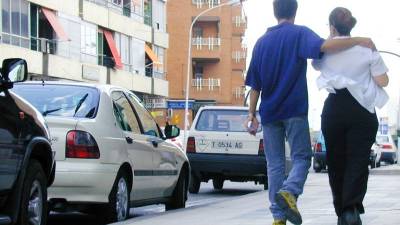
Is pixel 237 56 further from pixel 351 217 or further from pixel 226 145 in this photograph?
pixel 351 217

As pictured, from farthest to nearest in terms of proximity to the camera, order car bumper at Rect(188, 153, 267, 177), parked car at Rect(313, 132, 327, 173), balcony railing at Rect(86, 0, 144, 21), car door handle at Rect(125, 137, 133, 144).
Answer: balcony railing at Rect(86, 0, 144, 21) < parked car at Rect(313, 132, 327, 173) < car bumper at Rect(188, 153, 267, 177) < car door handle at Rect(125, 137, 133, 144)

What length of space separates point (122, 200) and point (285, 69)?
11.6 ft

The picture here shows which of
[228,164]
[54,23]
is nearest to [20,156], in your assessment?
[228,164]

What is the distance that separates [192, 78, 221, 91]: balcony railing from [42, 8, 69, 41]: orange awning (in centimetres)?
3310

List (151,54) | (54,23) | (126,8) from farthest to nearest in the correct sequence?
(151,54) → (126,8) → (54,23)

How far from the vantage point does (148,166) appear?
10547 mm

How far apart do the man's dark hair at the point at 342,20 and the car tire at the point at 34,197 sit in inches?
105

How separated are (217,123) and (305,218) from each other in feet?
27.9

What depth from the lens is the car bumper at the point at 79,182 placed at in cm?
886

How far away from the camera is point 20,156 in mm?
6832

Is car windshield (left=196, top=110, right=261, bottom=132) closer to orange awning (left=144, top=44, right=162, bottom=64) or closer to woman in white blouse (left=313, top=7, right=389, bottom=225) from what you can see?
woman in white blouse (left=313, top=7, right=389, bottom=225)

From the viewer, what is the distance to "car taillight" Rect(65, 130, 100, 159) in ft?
29.4

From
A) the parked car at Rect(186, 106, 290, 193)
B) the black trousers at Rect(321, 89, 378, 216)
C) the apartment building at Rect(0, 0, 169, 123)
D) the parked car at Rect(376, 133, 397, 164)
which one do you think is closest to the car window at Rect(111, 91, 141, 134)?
the black trousers at Rect(321, 89, 378, 216)

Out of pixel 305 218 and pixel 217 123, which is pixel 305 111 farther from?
pixel 217 123
